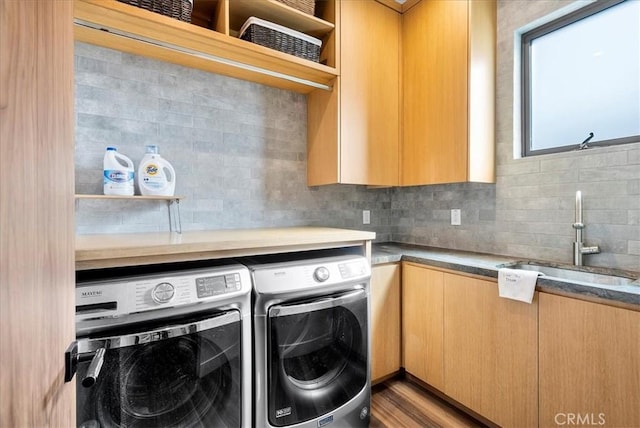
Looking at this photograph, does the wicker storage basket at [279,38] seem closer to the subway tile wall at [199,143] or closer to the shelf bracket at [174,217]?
the subway tile wall at [199,143]

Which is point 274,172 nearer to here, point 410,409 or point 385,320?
point 385,320

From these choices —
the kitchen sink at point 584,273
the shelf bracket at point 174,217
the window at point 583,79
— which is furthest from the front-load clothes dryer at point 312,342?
the window at point 583,79

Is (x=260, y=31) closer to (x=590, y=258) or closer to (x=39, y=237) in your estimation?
(x=39, y=237)

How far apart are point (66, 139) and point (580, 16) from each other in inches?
97.9

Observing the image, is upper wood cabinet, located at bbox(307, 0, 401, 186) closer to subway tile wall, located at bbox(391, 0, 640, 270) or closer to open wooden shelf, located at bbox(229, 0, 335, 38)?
open wooden shelf, located at bbox(229, 0, 335, 38)

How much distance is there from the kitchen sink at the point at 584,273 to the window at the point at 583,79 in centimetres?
67

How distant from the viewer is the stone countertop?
1109 mm

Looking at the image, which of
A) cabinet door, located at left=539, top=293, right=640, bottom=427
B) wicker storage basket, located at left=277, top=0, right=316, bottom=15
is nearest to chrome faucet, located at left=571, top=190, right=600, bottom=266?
cabinet door, located at left=539, top=293, right=640, bottom=427

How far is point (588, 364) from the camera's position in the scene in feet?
3.89

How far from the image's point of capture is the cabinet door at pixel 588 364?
1.09 metres

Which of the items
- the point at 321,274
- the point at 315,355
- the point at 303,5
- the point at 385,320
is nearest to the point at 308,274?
the point at 321,274

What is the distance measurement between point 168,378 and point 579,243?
2.04 metres

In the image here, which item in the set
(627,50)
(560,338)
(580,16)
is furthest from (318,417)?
(580,16)

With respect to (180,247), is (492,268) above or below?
below
